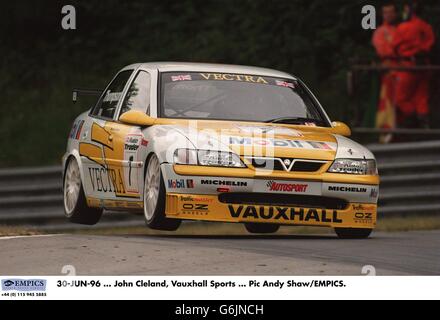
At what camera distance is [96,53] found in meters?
20.6

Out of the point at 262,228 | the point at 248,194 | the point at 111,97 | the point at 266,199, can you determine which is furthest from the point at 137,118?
the point at 262,228

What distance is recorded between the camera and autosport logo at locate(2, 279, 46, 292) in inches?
325

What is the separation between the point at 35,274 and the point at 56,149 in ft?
32.8

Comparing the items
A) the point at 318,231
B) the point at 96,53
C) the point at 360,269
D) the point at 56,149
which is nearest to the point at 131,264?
the point at 360,269

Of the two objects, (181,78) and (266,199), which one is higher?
(181,78)

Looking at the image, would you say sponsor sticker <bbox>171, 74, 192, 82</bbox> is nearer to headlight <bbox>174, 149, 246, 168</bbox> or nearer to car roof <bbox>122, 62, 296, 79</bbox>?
car roof <bbox>122, 62, 296, 79</bbox>

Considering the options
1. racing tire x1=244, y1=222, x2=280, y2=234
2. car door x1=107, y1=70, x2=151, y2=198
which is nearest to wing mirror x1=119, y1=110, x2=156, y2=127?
car door x1=107, y1=70, x2=151, y2=198

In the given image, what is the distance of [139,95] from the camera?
1240 centimetres

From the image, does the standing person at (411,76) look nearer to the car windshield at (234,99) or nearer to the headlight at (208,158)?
the car windshield at (234,99)

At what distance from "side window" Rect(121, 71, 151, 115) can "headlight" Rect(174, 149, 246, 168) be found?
1089mm

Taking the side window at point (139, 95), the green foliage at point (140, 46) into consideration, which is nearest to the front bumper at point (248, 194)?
the side window at point (139, 95)

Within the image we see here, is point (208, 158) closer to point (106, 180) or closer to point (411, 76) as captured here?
point (106, 180)

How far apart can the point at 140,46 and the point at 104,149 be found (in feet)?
27.0

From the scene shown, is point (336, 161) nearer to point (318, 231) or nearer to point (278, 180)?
point (278, 180)
